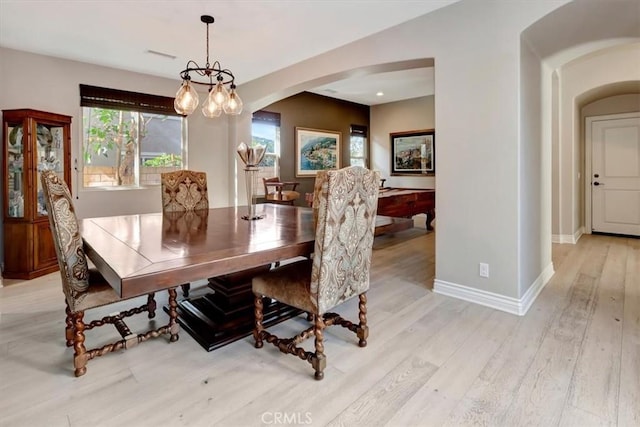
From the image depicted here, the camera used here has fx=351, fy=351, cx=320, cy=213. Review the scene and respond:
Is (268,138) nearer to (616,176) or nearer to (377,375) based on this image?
(377,375)

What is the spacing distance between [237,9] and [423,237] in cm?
419

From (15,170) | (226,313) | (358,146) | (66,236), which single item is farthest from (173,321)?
(358,146)

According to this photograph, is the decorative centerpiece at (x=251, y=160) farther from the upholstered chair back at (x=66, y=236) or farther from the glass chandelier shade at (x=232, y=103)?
the upholstered chair back at (x=66, y=236)

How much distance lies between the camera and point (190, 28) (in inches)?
134

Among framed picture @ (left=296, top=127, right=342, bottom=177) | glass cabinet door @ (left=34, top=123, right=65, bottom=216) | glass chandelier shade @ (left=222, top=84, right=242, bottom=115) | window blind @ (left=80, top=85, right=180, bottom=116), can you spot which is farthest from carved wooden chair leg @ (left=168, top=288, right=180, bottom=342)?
framed picture @ (left=296, top=127, right=342, bottom=177)

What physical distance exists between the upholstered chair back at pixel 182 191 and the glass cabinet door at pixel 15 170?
1.70 m

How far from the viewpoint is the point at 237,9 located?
119 inches

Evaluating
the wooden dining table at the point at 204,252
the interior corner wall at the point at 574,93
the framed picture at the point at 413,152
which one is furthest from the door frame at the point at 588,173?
the wooden dining table at the point at 204,252

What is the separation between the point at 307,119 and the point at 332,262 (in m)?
5.71

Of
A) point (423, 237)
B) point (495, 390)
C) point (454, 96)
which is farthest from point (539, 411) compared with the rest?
point (423, 237)

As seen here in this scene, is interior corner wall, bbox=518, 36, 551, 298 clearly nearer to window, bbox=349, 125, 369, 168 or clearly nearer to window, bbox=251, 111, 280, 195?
window, bbox=251, 111, 280, 195

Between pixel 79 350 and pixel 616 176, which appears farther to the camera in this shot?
pixel 616 176

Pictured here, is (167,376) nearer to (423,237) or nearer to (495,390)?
(495,390)

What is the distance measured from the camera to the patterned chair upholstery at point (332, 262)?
5.67 ft
